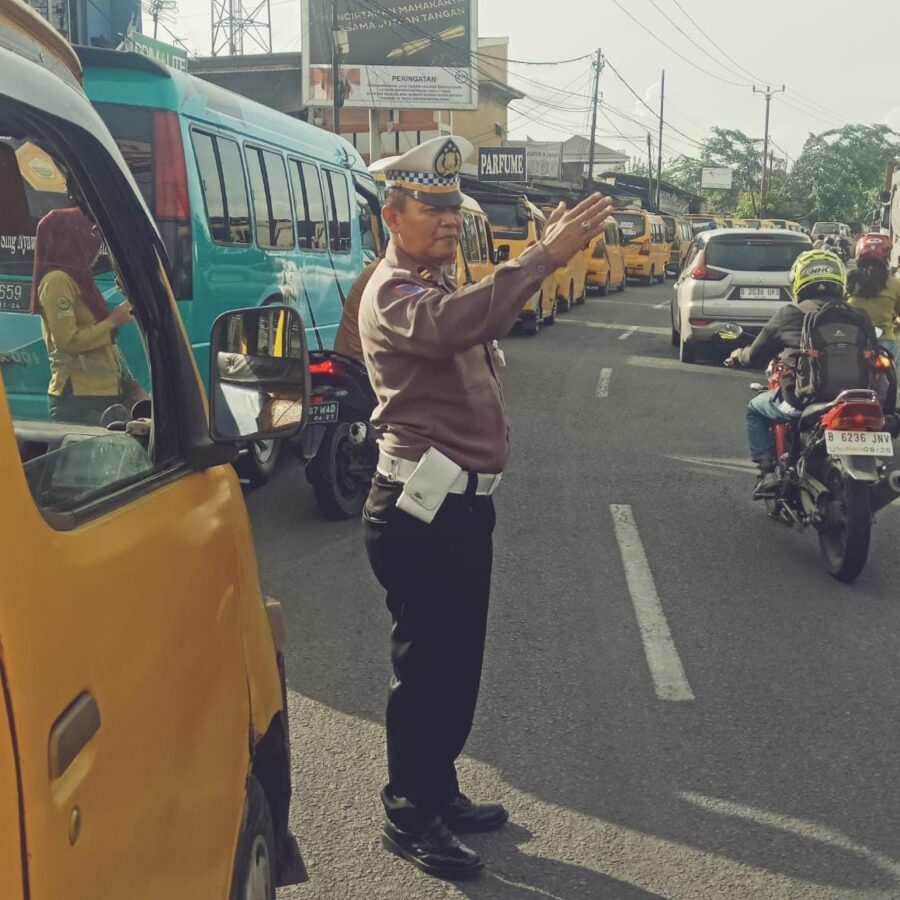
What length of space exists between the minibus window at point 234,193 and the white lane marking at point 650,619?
11.0 feet

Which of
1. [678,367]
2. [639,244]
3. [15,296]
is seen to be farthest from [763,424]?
[639,244]

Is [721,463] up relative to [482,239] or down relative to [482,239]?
down

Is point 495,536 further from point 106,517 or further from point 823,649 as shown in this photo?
point 106,517

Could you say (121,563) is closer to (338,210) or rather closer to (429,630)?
(429,630)

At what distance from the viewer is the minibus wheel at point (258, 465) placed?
8629 millimetres

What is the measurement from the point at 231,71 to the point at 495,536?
40340mm

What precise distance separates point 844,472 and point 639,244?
31.4 metres

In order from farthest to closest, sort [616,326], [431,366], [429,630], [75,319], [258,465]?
[616,326] < [258,465] < [429,630] < [431,366] < [75,319]

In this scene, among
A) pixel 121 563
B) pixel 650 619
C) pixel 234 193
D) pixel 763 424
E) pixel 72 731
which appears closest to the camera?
pixel 72 731

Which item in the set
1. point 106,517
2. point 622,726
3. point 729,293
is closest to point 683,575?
point 622,726

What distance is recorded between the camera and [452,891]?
3.44 metres

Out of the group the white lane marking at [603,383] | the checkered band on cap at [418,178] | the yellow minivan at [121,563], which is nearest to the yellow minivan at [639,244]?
the white lane marking at [603,383]

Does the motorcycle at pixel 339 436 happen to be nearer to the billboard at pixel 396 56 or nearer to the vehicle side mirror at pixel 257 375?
the vehicle side mirror at pixel 257 375

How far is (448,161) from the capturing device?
11.1 feet
